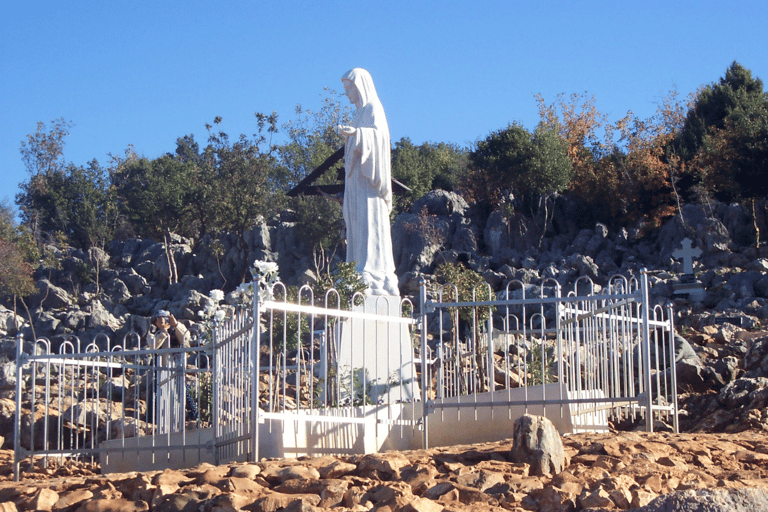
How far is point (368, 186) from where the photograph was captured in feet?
33.9

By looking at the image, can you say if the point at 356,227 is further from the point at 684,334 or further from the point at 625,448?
the point at 684,334

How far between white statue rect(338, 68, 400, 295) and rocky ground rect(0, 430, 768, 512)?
4.26 metres

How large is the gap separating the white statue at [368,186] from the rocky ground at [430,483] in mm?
4257

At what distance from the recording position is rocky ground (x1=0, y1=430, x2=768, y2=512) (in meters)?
4.64

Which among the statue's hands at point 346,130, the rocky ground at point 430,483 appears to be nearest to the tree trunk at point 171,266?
the statue's hands at point 346,130

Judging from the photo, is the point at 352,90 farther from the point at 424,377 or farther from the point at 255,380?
the point at 255,380

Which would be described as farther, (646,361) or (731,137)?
(731,137)

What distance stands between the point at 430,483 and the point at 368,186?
5.89 metres

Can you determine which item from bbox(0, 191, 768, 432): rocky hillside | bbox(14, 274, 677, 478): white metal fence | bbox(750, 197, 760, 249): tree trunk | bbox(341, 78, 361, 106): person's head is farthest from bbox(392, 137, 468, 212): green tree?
bbox(14, 274, 677, 478): white metal fence

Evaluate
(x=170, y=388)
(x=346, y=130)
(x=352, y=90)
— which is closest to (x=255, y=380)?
(x=170, y=388)

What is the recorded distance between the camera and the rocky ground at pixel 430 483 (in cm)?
464

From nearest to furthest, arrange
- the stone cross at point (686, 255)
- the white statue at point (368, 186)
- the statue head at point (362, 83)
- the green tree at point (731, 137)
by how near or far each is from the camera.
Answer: the white statue at point (368, 186)
the statue head at point (362, 83)
the stone cross at point (686, 255)
the green tree at point (731, 137)

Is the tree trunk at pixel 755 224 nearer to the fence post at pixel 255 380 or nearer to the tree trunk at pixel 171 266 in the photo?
the tree trunk at pixel 171 266

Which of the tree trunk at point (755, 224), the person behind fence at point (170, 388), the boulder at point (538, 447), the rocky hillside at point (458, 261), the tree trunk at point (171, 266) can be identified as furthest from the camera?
the tree trunk at point (171, 266)
